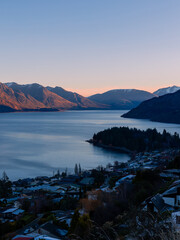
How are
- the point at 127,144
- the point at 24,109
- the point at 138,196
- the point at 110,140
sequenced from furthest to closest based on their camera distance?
the point at 24,109 < the point at 110,140 < the point at 127,144 < the point at 138,196

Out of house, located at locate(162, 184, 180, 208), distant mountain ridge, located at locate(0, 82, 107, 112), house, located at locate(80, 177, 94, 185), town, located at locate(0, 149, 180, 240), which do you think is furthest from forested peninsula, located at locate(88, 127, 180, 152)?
distant mountain ridge, located at locate(0, 82, 107, 112)

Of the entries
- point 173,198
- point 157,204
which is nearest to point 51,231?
point 157,204

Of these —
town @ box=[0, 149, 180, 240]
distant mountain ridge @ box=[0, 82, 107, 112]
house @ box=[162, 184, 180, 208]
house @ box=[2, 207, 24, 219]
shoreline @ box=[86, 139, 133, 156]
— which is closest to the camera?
town @ box=[0, 149, 180, 240]

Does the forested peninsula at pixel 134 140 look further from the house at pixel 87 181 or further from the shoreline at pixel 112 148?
the house at pixel 87 181

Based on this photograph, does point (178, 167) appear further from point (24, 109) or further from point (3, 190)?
point (24, 109)

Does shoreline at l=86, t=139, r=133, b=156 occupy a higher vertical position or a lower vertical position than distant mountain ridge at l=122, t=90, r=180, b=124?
lower

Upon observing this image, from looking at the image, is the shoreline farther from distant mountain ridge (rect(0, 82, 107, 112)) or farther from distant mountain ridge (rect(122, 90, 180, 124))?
distant mountain ridge (rect(0, 82, 107, 112))

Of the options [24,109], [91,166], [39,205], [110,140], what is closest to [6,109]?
[24,109]

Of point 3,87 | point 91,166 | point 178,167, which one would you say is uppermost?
point 3,87
